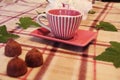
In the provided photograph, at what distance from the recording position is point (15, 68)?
0.46 m

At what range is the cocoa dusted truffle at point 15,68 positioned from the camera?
1.52 feet

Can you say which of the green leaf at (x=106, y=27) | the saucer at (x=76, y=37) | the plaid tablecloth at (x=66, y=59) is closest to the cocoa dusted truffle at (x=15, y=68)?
the plaid tablecloth at (x=66, y=59)

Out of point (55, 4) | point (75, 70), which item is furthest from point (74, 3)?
point (75, 70)

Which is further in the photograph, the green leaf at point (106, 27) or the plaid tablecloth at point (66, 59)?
the green leaf at point (106, 27)

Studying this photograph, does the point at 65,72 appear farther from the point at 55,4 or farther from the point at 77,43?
the point at 55,4

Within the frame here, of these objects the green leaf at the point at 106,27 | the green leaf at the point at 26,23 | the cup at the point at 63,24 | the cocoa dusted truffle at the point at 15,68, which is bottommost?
the green leaf at the point at 106,27

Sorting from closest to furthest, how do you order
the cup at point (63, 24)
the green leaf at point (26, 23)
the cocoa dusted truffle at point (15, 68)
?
the cocoa dusted truffle at point (15, 68) → the cup at point (63, 24) → the green leaf at point (26, 23)

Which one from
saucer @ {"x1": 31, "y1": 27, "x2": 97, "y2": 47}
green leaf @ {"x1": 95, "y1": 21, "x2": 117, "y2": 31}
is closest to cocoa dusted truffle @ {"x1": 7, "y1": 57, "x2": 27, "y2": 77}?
saucer @ {"x1": 31, "y1": 27, "x2": 97, "y2": 47}

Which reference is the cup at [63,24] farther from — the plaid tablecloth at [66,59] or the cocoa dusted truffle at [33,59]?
the cocoa dusted truffle at [33,59]

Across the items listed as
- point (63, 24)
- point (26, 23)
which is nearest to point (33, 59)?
point (63, 24)

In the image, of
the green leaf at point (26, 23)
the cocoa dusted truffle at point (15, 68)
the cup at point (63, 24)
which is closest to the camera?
the cocoa dusted truffle at point (15, 68)

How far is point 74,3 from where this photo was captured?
3.05 ft

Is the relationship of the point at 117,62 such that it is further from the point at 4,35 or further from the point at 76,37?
the point at 4,35

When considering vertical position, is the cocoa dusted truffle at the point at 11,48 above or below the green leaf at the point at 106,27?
above
